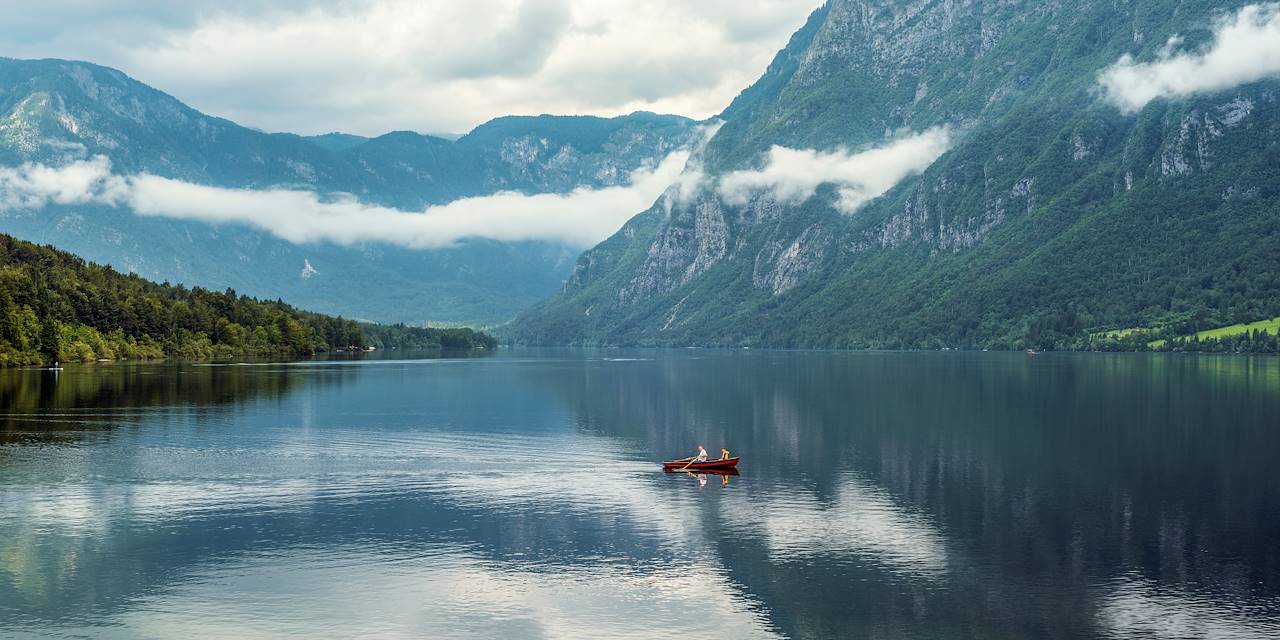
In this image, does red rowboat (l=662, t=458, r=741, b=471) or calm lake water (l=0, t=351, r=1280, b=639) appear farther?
red rowboat (l=662, t=458, r=741, b=471)

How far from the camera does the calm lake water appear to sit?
156 feet

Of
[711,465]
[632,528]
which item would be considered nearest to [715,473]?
[711,465]

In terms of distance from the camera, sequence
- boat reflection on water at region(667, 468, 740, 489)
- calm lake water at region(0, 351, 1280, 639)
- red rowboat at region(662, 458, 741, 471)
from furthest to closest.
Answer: red rowboat at region(662, 458, 741, 471) → boat reflection on water at region(667, 468, 740, 489) → calm lake water at region(0, 351, 1280, 639)

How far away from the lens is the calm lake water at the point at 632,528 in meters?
47.7

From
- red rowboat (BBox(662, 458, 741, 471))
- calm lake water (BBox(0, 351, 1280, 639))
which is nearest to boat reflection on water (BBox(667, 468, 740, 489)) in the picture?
red rowboat (BBox(662, 458, 741, 471))

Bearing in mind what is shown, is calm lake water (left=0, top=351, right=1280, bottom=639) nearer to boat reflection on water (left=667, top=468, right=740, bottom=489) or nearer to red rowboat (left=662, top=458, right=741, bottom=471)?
boat reflection on water (left=667, top=468, right=740, bottom=489)

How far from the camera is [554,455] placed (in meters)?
98.1

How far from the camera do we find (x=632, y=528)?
216 ft

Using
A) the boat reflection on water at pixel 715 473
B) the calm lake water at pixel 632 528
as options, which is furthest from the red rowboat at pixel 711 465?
the calm lake water at pixel 632 528

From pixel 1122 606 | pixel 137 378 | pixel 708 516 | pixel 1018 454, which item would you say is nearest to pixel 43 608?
pixel 708 516

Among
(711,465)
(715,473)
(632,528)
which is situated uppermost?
(711,465)

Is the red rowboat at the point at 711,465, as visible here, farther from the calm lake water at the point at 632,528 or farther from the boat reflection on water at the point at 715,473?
the calm lake water at the point at 632,528

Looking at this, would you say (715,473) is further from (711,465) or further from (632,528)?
(632,528)

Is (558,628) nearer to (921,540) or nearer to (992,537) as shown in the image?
(921,540)
